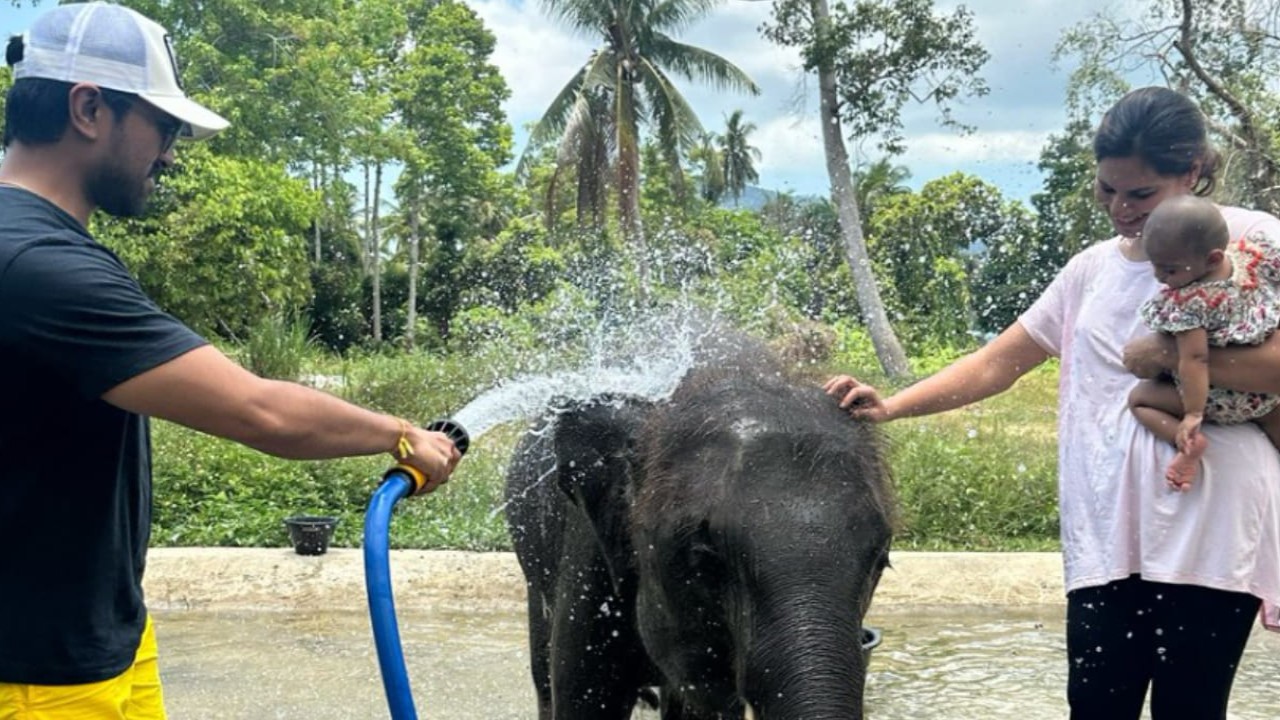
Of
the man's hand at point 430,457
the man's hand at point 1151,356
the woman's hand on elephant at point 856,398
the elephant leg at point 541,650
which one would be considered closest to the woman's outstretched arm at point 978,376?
the woman's hand on elephant at point 856,398

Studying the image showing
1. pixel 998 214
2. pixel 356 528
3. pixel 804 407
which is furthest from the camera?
pixel 998 214

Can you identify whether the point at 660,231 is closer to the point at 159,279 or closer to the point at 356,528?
the point at 159,279

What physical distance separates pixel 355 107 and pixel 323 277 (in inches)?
381

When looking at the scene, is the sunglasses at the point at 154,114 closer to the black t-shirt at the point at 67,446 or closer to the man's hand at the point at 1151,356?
the black t-shirt at the point at 67,446

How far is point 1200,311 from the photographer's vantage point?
262 cm

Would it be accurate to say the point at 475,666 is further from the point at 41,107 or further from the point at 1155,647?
the point at 41,107

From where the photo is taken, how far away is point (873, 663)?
6441 mm

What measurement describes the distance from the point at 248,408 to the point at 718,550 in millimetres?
932

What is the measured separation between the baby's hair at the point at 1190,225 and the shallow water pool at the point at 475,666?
341cm

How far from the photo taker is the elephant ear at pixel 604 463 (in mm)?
2848

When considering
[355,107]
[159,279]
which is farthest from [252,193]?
[355,107]

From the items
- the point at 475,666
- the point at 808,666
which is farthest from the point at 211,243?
→ the point at 808,666

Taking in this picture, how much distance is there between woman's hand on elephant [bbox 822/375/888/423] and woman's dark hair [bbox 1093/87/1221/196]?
80 centimetres

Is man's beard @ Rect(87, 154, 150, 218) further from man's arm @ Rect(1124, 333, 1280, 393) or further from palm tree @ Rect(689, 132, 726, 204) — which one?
palm tree @ Rect(689, 132, 726, 204)
